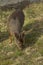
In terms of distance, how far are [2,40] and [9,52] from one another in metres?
0.69

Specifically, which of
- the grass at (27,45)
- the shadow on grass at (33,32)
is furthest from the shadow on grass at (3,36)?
the shadow on grass at (33,32)

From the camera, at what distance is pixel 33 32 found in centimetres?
789

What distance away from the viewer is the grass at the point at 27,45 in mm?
6539

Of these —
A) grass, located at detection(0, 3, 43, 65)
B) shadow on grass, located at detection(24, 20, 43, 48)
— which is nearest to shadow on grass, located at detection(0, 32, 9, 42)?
grass, located at detection(0, 3, 43, 65)

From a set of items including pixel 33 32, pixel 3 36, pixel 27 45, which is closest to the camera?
pixel 27 45

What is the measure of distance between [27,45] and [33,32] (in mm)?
833

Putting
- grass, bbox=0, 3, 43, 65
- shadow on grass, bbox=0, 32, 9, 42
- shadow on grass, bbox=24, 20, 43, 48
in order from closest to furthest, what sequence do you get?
grass, bbox=0, 3, 43, 65 → shadow on grass, bbox=24, 20, 43, 48 → shadow on grass, bbox=0, 32, 9, 42

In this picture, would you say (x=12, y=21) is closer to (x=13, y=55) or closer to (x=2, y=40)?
(x=2, y=40)

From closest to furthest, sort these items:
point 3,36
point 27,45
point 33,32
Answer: point 27,45 < point 3,36 < point 33,32

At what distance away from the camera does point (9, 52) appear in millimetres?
6879

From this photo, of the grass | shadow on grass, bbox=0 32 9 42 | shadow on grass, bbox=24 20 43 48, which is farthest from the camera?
shadow on grass, bbox=0 32 9 42

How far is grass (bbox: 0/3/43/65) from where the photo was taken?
6.54 m

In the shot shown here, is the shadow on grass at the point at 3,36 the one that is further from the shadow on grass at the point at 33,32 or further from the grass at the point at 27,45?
the shadow on grass at the point at 33,32

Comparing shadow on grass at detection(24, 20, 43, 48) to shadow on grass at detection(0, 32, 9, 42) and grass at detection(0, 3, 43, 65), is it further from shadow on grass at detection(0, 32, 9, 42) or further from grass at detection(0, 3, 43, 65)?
shadow on grass at detection(0, 32, 9, 42)
